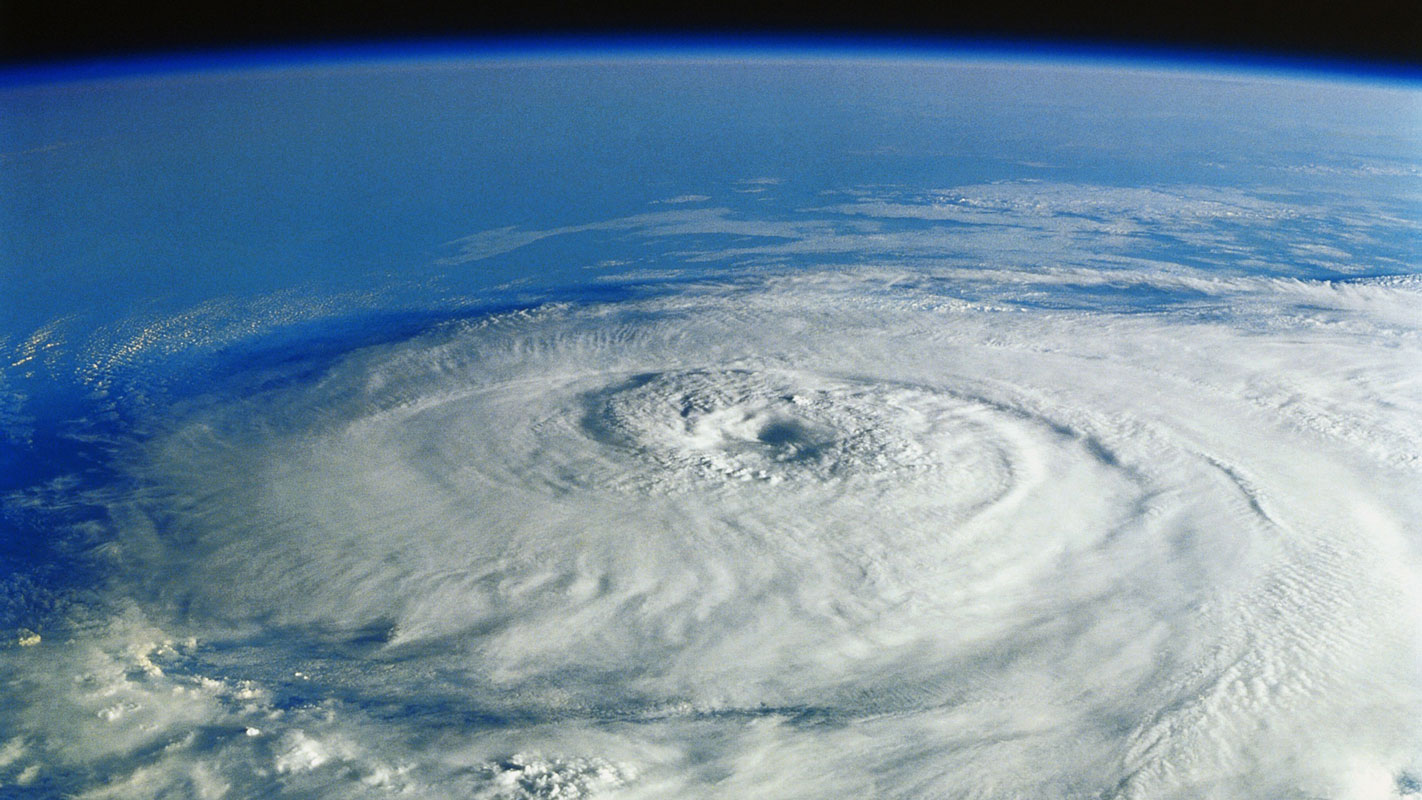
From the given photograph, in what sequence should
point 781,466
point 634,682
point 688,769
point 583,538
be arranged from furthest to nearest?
point 781,466 → point 583,538 → point 634,682 → point 688,769

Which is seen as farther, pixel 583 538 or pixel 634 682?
pixel 583 538

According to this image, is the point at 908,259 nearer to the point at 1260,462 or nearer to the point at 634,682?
the point at 1260,462

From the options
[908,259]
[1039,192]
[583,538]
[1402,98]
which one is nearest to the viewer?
[583,538]

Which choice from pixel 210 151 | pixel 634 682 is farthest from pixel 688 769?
pixel 210 151

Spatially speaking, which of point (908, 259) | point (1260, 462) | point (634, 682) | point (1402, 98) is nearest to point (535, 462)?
point (634, 682)

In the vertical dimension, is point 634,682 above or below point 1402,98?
below

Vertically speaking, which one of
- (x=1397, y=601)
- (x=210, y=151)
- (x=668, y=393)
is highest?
(x=210, y=151)
